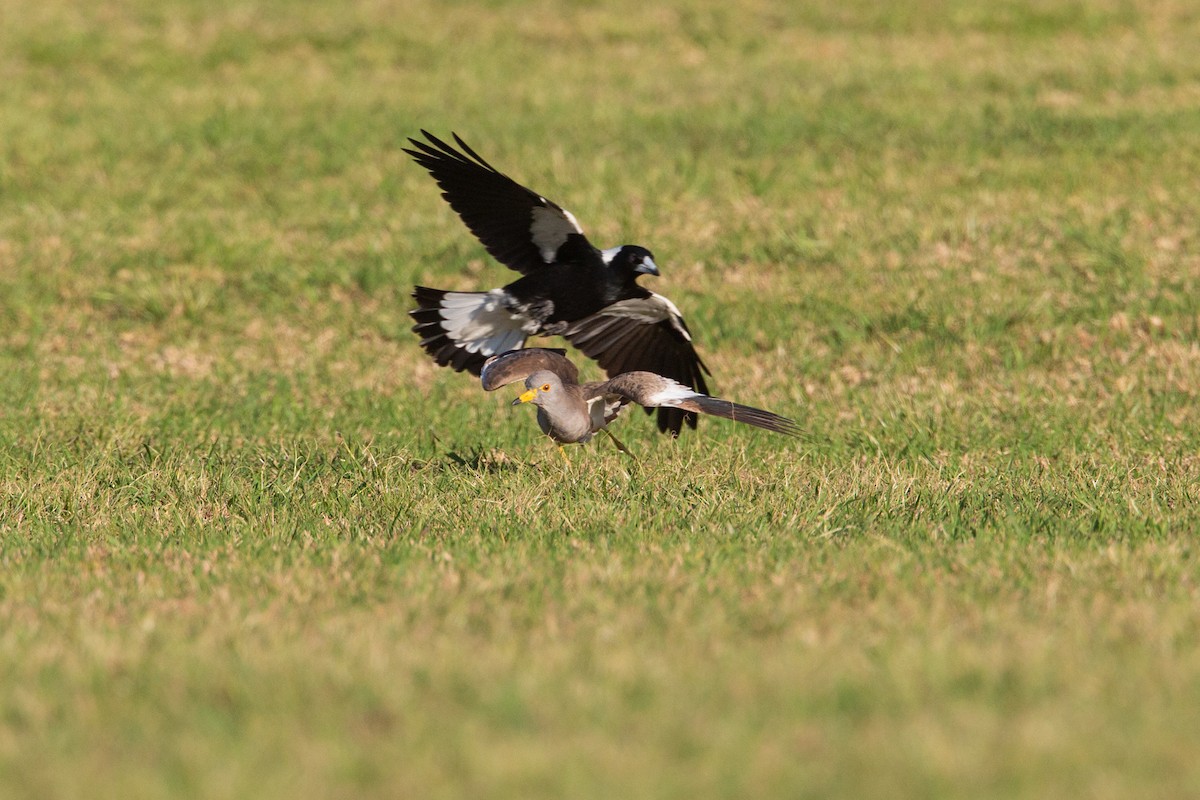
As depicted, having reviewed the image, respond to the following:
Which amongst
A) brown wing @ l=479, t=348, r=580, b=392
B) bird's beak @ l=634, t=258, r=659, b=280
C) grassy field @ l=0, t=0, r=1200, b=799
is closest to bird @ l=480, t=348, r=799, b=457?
brown wing @ l=479, t=348, r=580, b=392

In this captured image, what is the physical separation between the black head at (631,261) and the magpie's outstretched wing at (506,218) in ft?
0.41

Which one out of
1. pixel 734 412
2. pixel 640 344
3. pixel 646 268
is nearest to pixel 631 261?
pixel 646 268

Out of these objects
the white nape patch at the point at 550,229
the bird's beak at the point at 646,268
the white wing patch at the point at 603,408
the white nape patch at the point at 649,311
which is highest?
the white nape patch at the point at 550,229

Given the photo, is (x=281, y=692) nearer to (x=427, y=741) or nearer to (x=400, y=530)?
(x=427, y=741)

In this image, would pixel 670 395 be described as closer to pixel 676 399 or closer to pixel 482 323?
pixel 676 399

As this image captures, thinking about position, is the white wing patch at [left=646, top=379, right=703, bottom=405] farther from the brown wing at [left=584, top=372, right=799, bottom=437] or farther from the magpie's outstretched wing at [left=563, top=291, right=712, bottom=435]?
the magpie's outstretched wing at [left=563, top=291, right=712, bottom=435]

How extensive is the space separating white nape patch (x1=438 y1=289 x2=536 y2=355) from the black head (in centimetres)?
63

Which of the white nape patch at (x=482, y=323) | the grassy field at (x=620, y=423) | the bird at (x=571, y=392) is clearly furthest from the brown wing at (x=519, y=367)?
the white nape patch at (x=482, y=323)

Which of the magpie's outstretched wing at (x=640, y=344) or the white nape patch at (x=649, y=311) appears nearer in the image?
the white nape patch at (x=649, y=311)

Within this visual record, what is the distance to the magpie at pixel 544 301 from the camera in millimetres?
8312

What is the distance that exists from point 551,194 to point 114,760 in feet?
34.4

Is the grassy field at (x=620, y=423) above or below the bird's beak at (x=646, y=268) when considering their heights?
below

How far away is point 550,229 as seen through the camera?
835 centimetres

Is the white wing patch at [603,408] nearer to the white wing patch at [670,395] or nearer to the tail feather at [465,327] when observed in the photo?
the white wing patch at [670,395]
